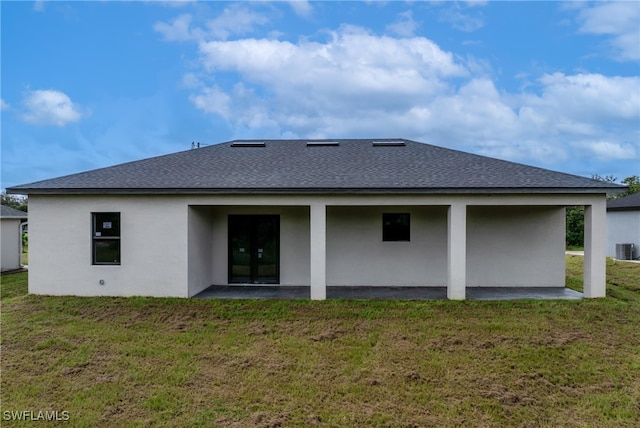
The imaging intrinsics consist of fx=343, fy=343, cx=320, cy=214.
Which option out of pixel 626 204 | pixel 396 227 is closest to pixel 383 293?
pixel 396 227

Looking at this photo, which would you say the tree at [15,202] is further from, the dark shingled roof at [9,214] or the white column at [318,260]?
the white column at [318,260]

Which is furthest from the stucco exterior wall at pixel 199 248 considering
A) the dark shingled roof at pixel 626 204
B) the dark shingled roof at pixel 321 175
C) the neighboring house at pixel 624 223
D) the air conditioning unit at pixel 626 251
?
the dark shingled roof at pixel 626 204

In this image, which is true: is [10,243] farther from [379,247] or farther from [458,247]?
[458,247]

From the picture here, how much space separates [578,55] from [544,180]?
32.4 feet

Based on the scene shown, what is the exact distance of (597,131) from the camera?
28.6 m

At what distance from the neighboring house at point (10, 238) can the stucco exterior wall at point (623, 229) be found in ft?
92.0

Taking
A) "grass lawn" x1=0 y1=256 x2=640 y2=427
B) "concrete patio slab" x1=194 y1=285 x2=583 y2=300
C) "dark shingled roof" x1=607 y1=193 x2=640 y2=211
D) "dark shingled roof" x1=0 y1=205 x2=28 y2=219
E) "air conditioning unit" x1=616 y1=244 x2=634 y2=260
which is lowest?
"grass lawn" x1=0 y1=256 x2=640 y2=427

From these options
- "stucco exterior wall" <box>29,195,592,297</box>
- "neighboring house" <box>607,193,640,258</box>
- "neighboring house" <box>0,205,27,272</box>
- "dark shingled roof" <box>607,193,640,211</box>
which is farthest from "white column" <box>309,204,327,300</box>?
"dark shingled roof" <box>607,193,640,211</box>

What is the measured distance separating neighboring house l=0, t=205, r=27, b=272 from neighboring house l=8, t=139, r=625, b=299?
→ 7.57m

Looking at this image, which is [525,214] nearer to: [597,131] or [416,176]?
[416,176]

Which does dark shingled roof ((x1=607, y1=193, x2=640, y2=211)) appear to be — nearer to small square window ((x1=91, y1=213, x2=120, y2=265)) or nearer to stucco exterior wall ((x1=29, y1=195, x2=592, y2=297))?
stucco exterior wall ((x1=29, y1=195, x2=592, y2=297))

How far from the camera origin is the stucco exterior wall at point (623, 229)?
16.6 m

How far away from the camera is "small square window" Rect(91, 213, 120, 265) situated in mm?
8859

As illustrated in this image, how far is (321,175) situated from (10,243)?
14.4m
